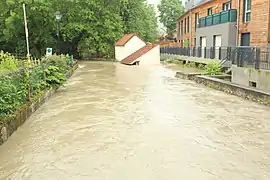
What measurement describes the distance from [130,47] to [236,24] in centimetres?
1664

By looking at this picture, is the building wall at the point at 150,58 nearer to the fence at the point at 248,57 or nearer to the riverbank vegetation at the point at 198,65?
the riverbank vegetation at the point at 198,65

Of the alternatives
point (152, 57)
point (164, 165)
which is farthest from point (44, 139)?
point (152, 57)

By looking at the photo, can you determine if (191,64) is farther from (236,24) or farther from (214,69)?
(214,69)

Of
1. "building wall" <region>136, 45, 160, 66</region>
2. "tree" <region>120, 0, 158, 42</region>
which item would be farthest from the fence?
"tree" <region>120, 0, 158, 42</region>

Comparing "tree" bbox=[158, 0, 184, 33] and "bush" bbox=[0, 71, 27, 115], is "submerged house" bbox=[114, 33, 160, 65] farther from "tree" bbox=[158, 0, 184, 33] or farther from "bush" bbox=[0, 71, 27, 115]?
"tree" bbox=[158, 0, 184, 33]

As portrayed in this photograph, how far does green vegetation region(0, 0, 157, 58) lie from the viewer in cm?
3412

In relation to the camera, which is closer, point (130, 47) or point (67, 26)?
point (130, 47)

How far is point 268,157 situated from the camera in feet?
18.7

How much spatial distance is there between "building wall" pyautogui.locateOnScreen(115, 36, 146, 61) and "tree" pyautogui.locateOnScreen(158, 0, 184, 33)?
86.7ft

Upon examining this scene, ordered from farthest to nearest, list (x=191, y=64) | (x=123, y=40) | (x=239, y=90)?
(x=123, y=40) → (x=191, y=64) → (x=239, y=90)

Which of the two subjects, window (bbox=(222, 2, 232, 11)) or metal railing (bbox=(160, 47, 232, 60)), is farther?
window (bbox=(222, 2, 232, 11))

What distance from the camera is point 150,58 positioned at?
99.6 ft

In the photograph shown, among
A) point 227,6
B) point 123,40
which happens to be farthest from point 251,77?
point 123,40

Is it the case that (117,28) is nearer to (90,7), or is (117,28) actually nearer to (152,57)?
(90,7)
